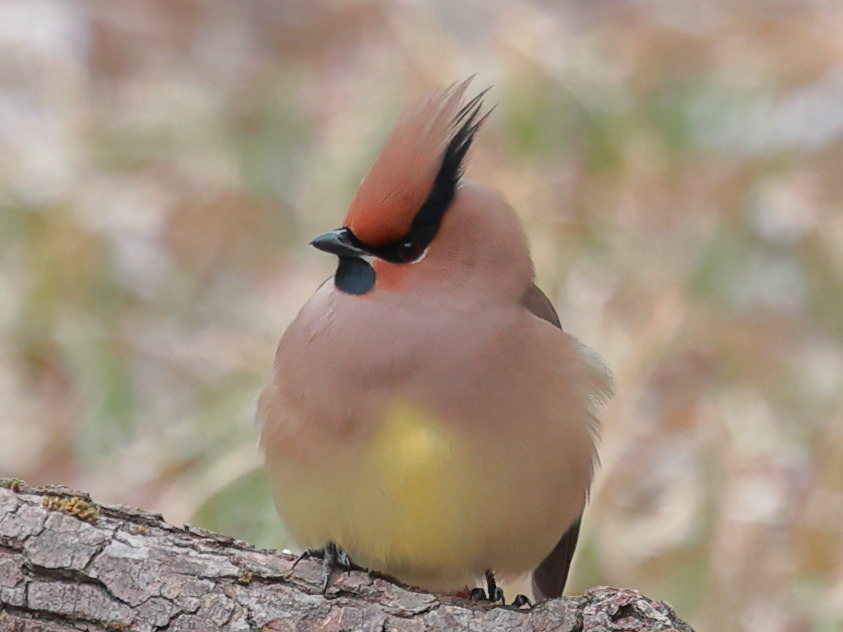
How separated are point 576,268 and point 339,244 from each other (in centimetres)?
198

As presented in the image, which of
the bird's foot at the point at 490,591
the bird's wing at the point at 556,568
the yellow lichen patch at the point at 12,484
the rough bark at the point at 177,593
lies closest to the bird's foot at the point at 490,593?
the bird's foot at the point at 490,591

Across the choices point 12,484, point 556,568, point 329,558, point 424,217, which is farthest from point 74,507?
point 556,568

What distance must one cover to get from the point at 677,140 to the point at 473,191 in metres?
2.20

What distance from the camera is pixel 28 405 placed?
4777 mm

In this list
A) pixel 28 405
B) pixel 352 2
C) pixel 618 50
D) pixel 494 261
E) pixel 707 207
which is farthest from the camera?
pixel 352 2

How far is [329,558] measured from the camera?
2.91 metres

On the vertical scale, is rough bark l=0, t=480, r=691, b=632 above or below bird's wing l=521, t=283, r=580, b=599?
below

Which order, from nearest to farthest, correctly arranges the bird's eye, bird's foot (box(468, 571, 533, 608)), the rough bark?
the rough bark, the bird's eye, bird's foot (box(468, 571, 533, 608))

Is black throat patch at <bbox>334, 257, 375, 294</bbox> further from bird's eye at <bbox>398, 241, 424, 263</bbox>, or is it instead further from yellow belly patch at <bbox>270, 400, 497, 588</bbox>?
yellow belly patch at <bbox>270, 400, 497, 588</bbox>

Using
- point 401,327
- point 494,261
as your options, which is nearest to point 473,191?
point 494,261

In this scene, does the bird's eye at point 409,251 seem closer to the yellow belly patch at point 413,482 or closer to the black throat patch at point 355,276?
the black throat patch at point 355,276

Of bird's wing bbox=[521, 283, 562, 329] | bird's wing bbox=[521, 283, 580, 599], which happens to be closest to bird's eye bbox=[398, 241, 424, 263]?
bird's wing bbox=[521, 283, 562, 329]

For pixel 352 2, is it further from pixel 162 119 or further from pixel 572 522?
pixel 572 522

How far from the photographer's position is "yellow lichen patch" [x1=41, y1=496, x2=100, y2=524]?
2.59 metres
